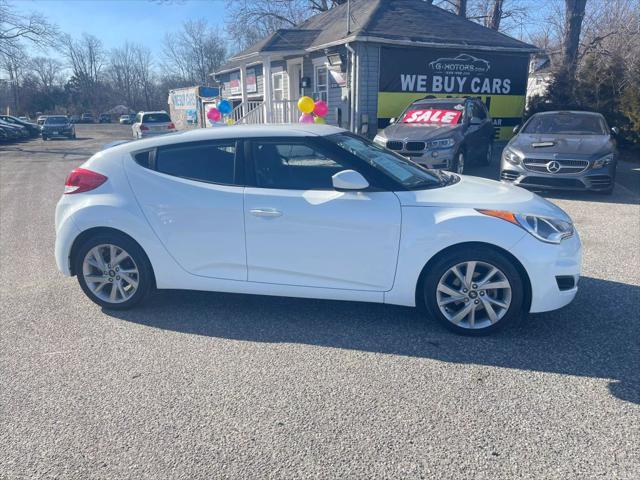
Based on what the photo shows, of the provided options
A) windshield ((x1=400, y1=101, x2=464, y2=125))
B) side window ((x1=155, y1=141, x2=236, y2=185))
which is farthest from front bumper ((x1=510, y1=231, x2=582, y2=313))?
windshield ((x1=400, y1=101, x2=464, y2=125))

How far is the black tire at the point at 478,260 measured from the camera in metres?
3.57

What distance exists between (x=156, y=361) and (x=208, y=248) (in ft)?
3.19

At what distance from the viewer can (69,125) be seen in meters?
33.3

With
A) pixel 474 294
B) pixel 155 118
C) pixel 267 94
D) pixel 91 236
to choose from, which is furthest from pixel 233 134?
pixel 155 118

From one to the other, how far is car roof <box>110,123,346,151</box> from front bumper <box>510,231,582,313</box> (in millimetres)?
1828

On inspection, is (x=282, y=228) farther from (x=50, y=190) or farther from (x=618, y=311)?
(x=50, y=190)

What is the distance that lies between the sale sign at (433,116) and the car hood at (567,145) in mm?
1983

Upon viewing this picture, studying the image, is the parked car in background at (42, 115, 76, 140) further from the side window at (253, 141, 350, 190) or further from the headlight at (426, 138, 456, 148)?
the side window at (253, 141, 350, 190)

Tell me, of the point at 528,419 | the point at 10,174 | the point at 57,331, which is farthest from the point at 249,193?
the point at 10,174

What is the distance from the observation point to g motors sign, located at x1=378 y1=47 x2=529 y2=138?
14688mm

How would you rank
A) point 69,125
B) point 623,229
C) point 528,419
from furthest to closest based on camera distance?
point 69,125 → point 623,229 → point 528,419

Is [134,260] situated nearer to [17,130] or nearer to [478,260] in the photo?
[478,260]

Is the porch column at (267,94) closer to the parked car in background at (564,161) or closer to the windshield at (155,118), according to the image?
the windshield at (155,118)

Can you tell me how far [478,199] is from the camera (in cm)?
378
